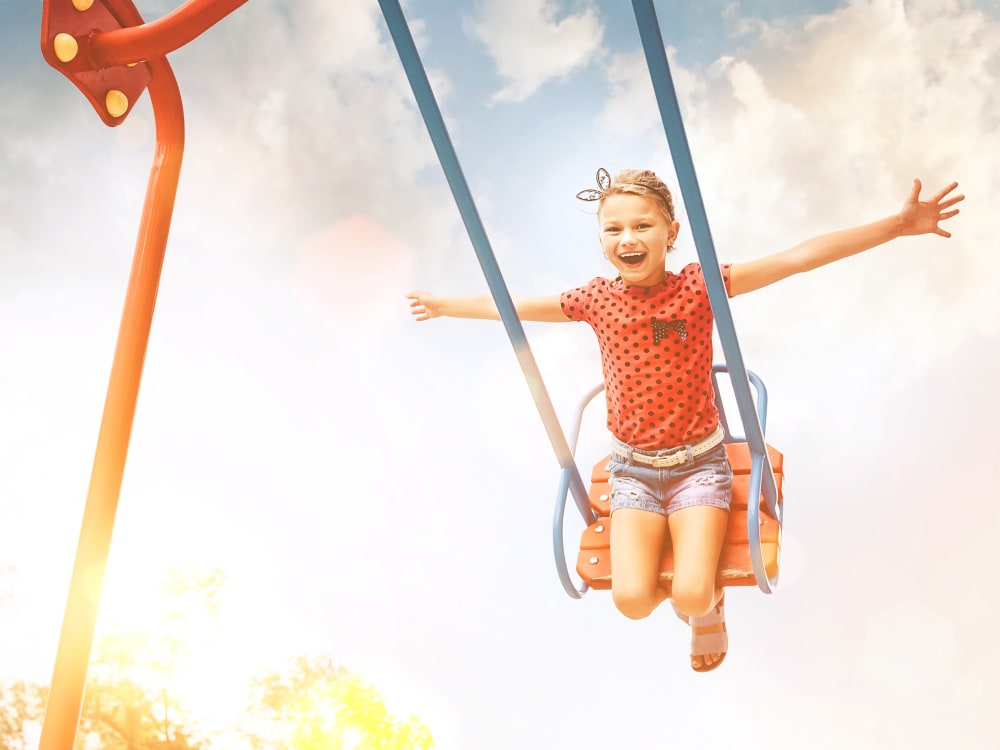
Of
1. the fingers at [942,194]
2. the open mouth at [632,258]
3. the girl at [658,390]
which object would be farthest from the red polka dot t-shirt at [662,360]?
the fingers at [942,194]

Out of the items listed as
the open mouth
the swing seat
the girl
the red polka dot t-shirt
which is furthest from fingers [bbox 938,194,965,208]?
the swing seat

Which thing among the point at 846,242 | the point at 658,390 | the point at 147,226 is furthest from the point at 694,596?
the point at 147,226

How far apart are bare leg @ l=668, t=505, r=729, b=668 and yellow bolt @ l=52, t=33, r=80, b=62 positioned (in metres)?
1.82

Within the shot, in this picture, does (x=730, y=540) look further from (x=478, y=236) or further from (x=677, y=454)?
(x=478, y=236)

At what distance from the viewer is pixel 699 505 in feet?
8.48

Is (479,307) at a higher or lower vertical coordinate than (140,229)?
higher

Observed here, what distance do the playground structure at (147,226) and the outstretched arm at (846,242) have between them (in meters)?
0.42

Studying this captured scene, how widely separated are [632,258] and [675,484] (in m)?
0.64

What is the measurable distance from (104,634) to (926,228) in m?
6.43

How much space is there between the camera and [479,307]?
2986mm

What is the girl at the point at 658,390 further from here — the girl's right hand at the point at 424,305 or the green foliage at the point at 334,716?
the green foliage at the point at 334,716

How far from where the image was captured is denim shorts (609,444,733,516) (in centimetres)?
262

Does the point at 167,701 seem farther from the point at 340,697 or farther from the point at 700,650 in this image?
the point at 700,650

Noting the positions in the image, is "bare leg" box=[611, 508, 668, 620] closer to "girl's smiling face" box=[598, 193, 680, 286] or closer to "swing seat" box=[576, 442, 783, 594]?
"swing seat" box=[576, 442, 783, 594]
